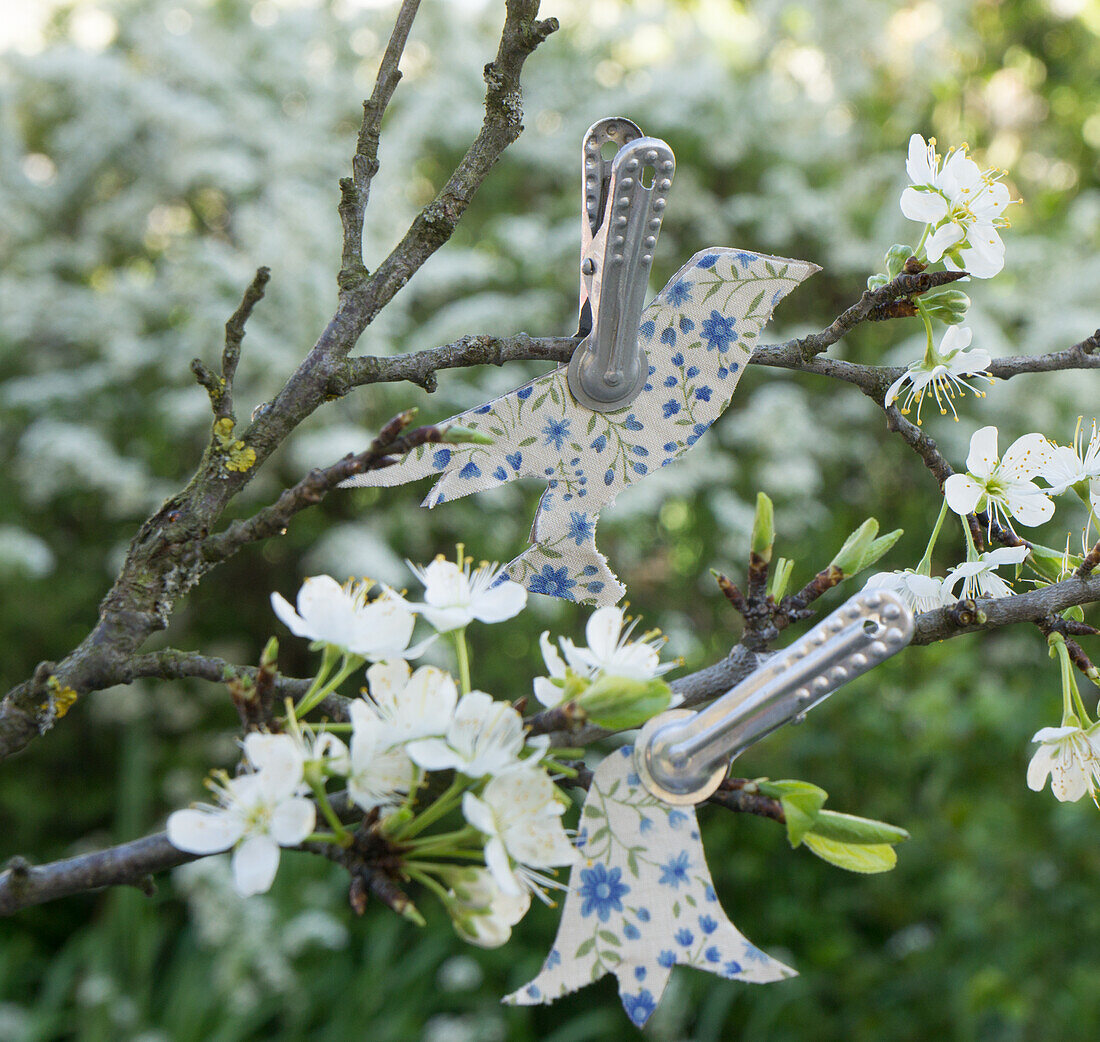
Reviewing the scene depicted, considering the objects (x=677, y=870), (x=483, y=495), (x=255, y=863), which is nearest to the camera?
(x=255, y=863)

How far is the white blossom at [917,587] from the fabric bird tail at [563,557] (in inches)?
5.0

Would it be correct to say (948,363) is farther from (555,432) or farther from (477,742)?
(477,742)

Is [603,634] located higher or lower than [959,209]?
lower

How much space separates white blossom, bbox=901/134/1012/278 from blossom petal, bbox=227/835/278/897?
1.26ft

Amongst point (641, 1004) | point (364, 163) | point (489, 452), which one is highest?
point (364, 163)

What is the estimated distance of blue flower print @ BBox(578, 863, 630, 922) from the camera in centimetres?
40

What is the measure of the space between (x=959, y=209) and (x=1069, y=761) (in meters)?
0.26

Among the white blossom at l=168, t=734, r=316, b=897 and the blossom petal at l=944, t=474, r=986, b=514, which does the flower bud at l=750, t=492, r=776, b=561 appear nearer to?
the blossom petal at l=944, t=474, r=986, b=514

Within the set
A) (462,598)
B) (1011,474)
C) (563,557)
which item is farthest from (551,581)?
(1011,474)

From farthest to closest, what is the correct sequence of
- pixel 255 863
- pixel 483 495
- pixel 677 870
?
pixel 483 495
pixel 677 870
pixel 255 863

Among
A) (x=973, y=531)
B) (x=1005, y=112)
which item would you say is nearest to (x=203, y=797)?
(x=973, y=531)

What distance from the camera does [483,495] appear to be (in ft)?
6.18

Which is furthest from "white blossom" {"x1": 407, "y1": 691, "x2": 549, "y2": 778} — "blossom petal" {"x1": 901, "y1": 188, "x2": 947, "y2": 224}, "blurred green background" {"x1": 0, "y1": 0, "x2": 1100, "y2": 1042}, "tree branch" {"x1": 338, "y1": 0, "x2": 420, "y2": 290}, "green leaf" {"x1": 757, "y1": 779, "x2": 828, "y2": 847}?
"blurred green background" {"x1": 0, "y1": 0, "x2": 1100, "y2": 1042}

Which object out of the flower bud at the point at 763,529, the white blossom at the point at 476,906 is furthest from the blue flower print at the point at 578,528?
the white blossom at the point at 476,906
